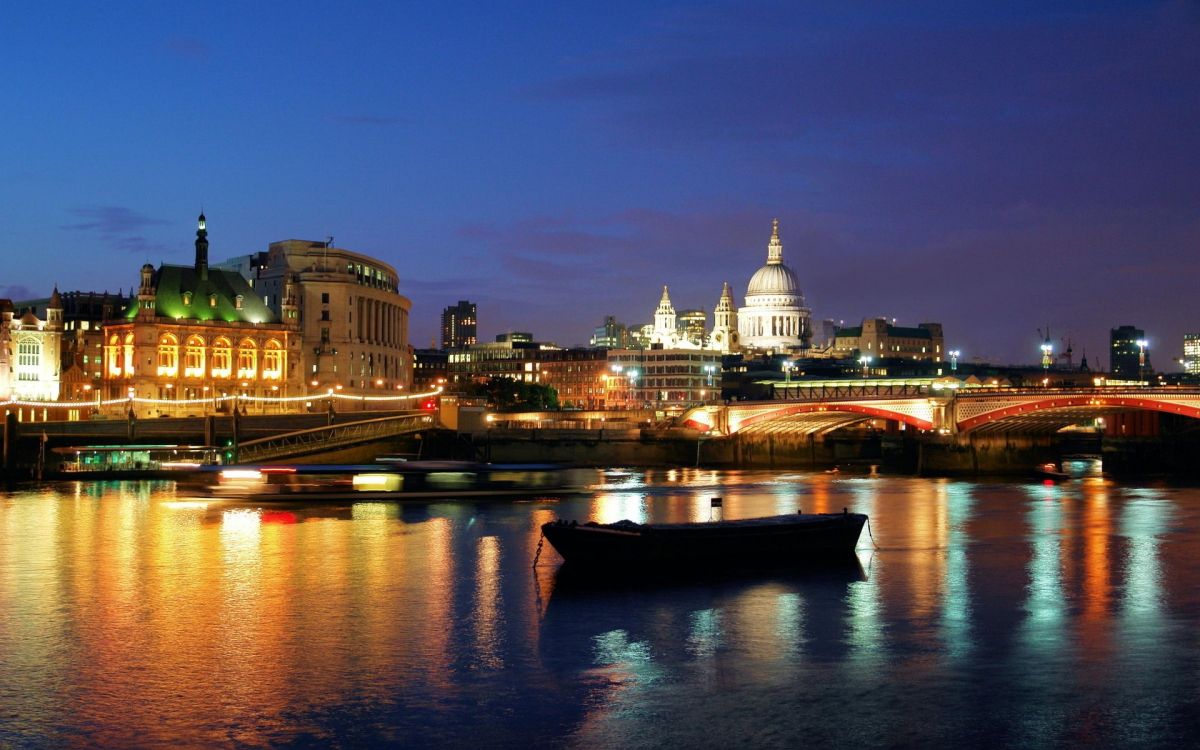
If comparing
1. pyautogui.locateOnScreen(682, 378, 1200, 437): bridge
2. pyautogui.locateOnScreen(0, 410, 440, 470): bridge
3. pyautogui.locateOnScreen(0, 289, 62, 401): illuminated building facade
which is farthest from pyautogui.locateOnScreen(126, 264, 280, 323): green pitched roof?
pyautogui.locateOnScreen(682, 378, 1200, 437): bridge

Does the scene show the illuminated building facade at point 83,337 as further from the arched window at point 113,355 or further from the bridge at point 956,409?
the bridge at point 956,409

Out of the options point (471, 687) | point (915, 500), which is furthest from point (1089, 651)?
point (915, 500)

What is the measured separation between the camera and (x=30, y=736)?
24719mm

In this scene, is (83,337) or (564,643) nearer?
(564,643)

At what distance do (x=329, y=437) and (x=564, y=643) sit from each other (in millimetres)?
74693

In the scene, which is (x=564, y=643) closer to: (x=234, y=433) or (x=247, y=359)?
(x=234, y=433)

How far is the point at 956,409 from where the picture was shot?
10775 cm

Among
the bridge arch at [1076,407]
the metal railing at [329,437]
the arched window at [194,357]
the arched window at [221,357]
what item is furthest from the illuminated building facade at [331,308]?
the bridge arch at [1076,407]

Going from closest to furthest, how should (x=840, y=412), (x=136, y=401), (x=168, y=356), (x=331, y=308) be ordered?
(x=840, y=412) → (x=136, y=401) → (x=168, y=356) → (x=331, y=308)

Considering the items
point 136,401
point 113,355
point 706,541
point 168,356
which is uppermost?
point 113,355

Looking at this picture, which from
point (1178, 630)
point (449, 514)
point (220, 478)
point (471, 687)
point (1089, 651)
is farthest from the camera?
point (220, 478)

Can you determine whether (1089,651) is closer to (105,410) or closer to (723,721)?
(723,721)

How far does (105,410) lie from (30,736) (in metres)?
117

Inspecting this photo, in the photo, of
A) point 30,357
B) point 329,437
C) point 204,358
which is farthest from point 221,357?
point 329,437
